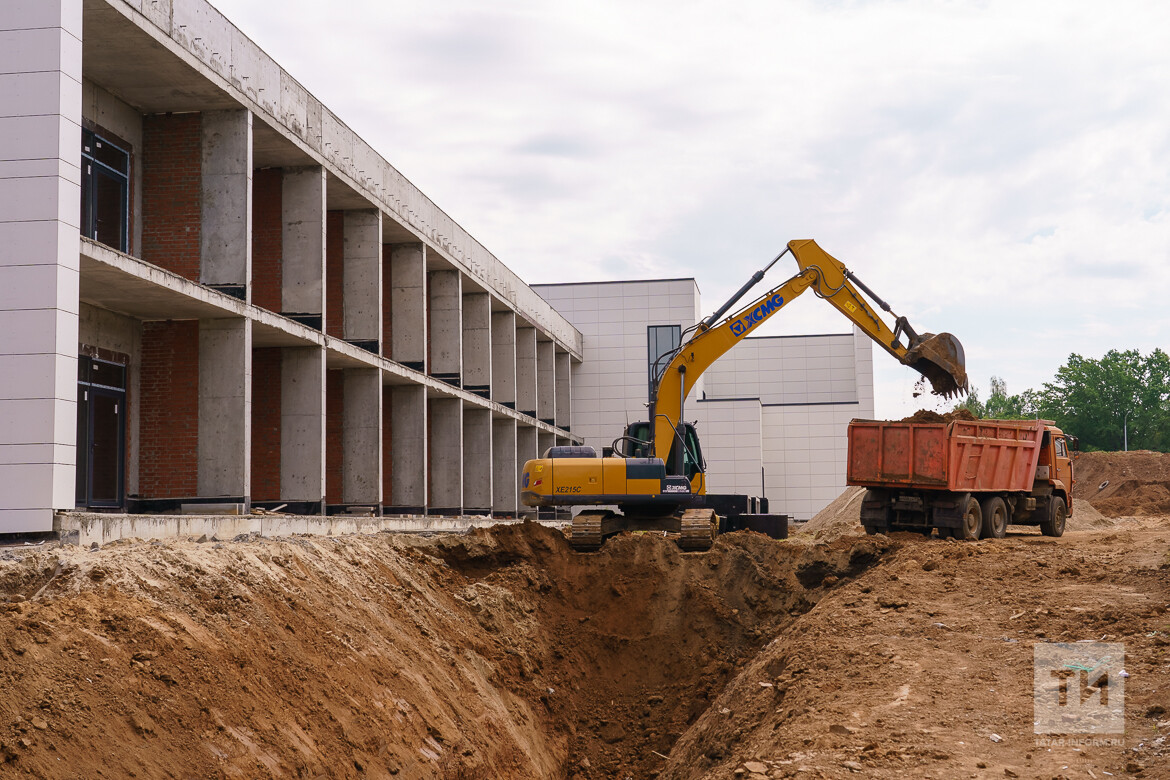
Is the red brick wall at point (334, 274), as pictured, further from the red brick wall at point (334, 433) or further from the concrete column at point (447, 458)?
the concrete column at point (447, 458)

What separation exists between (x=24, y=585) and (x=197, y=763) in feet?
8.58

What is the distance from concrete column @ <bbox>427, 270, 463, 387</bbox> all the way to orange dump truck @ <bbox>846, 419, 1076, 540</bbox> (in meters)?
10.9

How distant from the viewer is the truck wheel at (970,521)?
20172mm

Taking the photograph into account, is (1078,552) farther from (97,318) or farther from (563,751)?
(97,318)

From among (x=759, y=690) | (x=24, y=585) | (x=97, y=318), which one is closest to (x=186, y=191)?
(x=97, y=318)

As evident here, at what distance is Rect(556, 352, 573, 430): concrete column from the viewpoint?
4041 cm

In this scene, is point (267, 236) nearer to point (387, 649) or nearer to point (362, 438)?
point (362, 438)

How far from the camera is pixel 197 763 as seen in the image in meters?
8.45

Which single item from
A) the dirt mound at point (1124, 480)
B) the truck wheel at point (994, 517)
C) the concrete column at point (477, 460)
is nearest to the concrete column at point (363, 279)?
the concrete column at point (477, 460)

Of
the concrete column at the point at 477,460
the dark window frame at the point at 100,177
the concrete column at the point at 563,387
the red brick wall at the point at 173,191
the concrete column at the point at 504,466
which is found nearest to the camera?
the dark window frame at the point at 100,177

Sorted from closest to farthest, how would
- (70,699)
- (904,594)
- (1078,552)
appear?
(70,699), (904,594), (1078,552)

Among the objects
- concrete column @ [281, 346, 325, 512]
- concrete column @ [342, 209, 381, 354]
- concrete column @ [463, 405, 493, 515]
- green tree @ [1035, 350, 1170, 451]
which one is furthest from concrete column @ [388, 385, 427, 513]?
green tree @ [1035, 350, 1170, 451]

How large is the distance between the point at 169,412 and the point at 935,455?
46.0 ft

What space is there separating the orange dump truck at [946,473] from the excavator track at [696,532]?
14.4 feet
